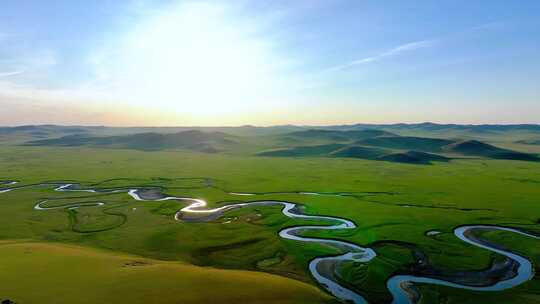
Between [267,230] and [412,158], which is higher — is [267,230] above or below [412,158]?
below

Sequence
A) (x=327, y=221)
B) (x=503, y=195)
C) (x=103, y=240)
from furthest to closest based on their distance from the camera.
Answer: (x=503, y=195) < (x=327, y=221) < (x=103, y=240)

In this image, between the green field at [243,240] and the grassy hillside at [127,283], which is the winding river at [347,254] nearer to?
the green field at [243,240]

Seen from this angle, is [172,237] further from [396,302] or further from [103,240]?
[396,302]

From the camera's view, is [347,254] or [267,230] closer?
[347,254]

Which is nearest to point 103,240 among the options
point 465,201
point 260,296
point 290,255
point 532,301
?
point 290,255

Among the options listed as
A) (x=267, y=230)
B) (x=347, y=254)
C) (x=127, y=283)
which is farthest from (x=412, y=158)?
(x=127, y=283)

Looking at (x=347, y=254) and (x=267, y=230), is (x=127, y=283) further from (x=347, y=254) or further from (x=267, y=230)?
(x=267, y=230)
